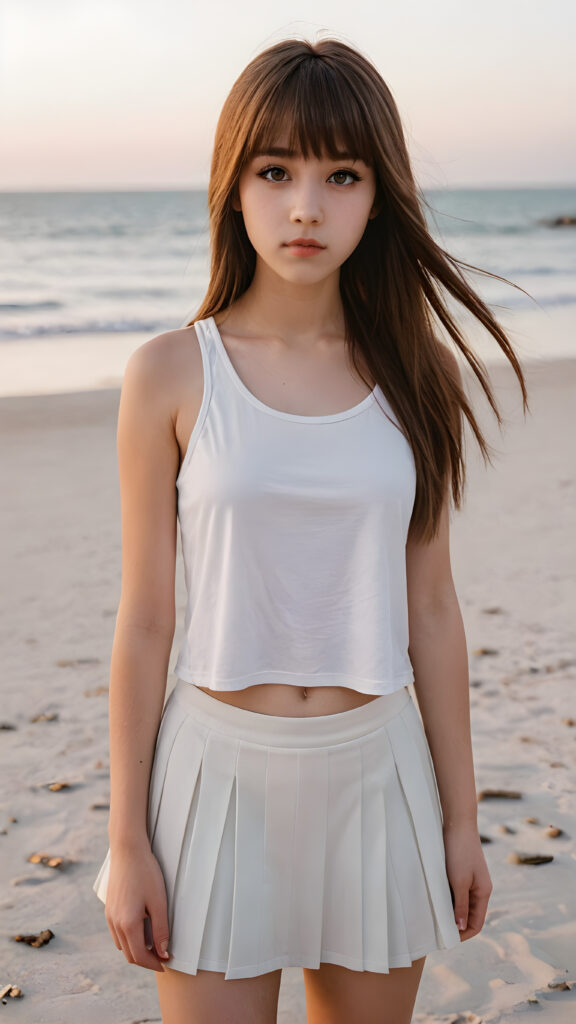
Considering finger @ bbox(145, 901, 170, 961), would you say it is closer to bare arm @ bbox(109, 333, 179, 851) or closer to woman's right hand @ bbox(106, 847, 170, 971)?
woman's right hand @ bbox(106, 847, 170, 971)

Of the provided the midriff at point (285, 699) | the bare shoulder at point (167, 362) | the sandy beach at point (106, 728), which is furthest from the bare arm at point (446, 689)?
the sandy beach at point (106, 728)

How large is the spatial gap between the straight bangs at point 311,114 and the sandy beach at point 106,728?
2299 millimetres

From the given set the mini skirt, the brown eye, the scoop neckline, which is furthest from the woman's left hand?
the brown eye

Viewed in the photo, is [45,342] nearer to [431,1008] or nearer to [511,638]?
[511,638]

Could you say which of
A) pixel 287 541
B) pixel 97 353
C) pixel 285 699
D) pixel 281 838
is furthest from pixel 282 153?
pixel 97 353

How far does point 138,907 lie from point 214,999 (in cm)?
19

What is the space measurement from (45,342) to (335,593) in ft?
44.6

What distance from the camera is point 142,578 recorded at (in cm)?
174

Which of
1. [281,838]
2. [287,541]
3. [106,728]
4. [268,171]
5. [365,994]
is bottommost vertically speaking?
[106,728]

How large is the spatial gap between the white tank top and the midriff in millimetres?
25

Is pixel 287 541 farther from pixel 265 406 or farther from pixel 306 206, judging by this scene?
pixel 306 206

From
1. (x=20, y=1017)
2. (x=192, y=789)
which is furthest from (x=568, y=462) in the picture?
(x=192, y=789)

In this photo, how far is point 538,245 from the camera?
102 ft

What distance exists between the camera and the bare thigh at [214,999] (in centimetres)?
169
